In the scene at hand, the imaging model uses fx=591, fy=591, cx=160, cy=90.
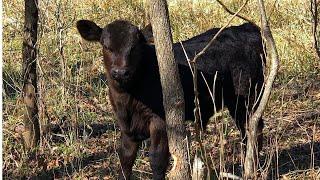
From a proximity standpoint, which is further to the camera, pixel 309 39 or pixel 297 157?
pixel 309 39

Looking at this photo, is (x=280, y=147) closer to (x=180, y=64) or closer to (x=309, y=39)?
(x=180, y=64)

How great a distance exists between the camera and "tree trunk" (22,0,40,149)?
6.50m

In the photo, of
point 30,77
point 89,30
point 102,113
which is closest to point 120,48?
point 89,30

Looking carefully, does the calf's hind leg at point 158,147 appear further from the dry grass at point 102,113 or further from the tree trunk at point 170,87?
the tree trunk at point 170,87

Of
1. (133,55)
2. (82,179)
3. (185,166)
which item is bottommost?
(82,179)

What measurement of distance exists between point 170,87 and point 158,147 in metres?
1.31

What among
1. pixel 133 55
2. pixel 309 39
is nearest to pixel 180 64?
pixel 133 55

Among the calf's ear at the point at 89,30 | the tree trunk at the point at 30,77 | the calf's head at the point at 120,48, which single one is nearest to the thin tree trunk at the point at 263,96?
the calf's head at the point at 120,48

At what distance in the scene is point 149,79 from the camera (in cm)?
554

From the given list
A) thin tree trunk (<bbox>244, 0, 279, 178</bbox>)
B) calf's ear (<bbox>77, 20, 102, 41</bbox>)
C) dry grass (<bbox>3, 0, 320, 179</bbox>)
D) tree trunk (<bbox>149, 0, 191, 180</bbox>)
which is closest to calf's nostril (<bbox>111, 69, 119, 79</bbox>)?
calf's ear (<bbox>77, 20, 102, 41</bbox>)

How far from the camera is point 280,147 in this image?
22.0 ft

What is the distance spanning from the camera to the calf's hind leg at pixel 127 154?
5.78m

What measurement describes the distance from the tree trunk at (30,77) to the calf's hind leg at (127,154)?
4.48 ft

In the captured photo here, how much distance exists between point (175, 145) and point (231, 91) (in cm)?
203
